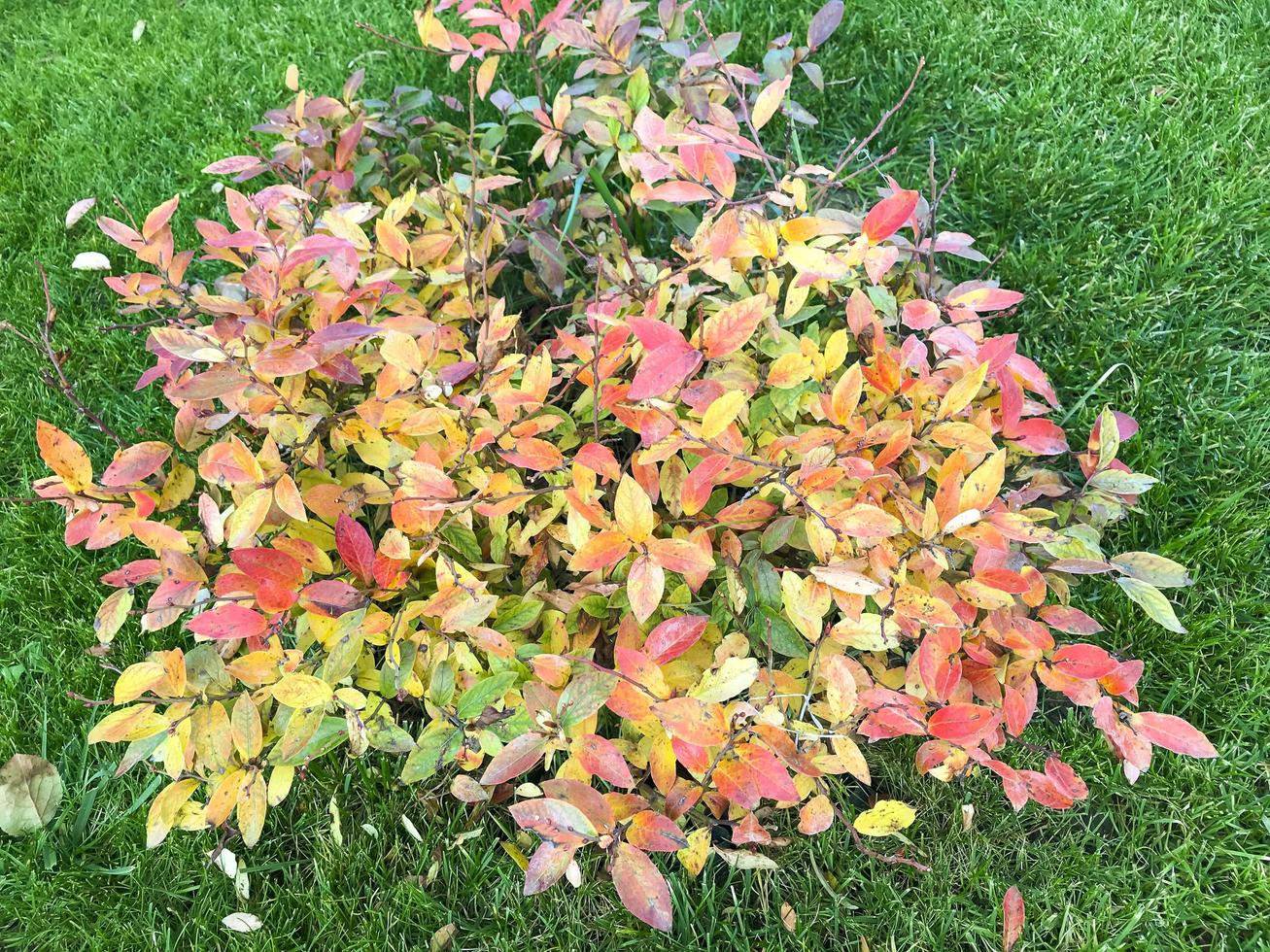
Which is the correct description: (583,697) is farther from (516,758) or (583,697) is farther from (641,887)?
(641,887)

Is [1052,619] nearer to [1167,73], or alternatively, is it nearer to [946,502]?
[946,502]

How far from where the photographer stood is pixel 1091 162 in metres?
2.33

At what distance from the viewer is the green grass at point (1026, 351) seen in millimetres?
1487

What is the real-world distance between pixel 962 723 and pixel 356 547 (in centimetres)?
96

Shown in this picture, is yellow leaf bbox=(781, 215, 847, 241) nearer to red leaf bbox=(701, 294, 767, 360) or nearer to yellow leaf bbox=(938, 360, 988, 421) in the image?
red leaf bbox=(701, 294, 767, 360)

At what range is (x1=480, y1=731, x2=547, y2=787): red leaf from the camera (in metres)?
1.19

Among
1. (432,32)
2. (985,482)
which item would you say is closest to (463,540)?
(985,482)

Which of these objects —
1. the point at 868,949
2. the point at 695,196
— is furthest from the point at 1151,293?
the point at 868,949

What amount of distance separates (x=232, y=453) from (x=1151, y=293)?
6.67 ft

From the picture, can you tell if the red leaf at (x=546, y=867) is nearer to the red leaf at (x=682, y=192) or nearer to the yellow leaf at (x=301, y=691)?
the yellow leaf at (x=301, y=691)

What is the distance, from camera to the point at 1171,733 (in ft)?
4.39

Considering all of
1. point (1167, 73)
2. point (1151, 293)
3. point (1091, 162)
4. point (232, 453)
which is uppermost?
point (1167, 73)

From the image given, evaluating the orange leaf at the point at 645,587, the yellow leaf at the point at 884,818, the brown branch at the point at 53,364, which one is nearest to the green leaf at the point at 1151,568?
the yellow leaf at the point at 884,818

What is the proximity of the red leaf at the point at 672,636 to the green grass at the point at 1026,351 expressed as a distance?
0.47 m
